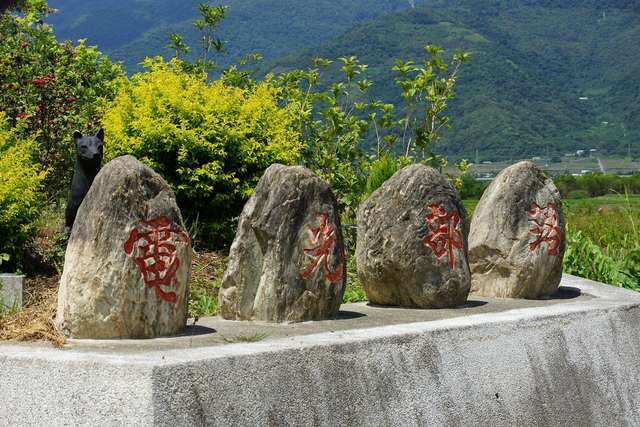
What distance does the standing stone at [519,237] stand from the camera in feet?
23.8

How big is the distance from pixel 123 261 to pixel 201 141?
12.0ft

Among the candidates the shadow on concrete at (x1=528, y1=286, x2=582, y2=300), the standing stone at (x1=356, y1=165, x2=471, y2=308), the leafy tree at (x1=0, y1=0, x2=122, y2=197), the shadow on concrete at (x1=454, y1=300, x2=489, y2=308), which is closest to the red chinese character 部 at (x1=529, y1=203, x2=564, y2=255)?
the shadow on concrete at (x1=528, y1=286, x2=582, y2=300)

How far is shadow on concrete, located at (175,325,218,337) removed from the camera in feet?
17.1

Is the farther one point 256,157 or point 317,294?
point 256,157

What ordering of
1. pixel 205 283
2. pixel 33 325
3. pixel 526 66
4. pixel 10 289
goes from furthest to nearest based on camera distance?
pixel 526 66 < pixel 205 283 < pixel 10 289 < pixel 33 325

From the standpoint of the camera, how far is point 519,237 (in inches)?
285

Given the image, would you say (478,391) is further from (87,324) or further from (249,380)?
(87,324)

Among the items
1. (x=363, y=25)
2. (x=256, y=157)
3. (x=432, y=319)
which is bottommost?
(x=432, y=319)

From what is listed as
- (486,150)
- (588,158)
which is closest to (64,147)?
(486,150)

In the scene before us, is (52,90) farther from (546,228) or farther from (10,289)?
(546,228)

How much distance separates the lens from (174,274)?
504cm

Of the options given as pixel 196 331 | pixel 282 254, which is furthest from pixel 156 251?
pixel 282 254

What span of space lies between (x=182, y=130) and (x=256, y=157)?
0.73 meters

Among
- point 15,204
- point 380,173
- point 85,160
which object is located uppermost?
point 380,173
